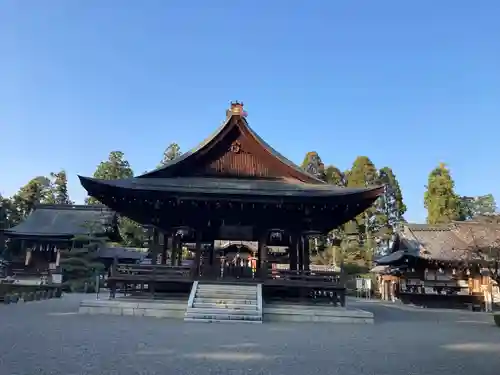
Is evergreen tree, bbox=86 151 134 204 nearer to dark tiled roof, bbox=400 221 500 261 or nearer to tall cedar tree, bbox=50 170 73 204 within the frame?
tall cedar tree, bbox=50 170 73 204

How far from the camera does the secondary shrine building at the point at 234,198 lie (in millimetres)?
17766

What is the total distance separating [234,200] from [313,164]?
51.8 metres

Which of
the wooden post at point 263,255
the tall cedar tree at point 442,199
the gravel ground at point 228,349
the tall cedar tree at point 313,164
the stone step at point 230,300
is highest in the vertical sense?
the tall cedar tree at point 313,164

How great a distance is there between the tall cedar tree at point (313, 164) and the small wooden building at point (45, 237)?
1355 inches

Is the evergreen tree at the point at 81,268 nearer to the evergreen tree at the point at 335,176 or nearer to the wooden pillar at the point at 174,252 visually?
the wooden pillar at the point at 174,252

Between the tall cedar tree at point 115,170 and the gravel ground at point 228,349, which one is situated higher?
the tall cedar tree at point 115,170

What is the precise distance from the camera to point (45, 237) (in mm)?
40094

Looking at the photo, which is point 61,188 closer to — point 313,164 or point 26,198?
point 26,198

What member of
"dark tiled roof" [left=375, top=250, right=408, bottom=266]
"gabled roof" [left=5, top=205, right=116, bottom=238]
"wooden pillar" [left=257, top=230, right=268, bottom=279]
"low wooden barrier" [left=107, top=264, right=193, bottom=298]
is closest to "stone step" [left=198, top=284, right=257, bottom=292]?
"low wooden barrier" [left=107, top=264, right=193, bottom=298]

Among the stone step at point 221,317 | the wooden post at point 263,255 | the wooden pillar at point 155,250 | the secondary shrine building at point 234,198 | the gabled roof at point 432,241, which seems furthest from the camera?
the gabled roof at point 432,241

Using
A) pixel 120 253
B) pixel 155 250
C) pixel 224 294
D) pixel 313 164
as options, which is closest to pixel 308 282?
pixel 224 294

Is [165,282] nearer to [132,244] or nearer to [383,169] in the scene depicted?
[132,244]

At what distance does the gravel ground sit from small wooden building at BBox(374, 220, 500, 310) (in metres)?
20.3

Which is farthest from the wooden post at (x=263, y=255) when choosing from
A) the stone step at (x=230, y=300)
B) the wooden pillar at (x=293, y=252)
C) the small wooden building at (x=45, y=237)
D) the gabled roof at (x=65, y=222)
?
the gabled roof at (x=65, y=222)
